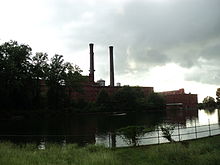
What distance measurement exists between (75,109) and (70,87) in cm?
793

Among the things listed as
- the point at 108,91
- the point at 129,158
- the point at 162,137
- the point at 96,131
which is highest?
the point at 108,91

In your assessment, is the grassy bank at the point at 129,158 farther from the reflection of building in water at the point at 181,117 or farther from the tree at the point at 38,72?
the tree at the point at 38,72

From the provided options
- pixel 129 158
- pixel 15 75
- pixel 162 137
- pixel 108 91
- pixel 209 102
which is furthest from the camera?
pixel 209 102

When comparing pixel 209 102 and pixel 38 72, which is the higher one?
pixel 38 72

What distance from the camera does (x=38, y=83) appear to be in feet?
282

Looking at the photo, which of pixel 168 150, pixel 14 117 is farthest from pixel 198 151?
pixel 14 117

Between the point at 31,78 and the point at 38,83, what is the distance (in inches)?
188

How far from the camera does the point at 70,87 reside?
308ft

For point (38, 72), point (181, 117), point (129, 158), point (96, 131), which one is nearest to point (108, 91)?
point (38, 72)

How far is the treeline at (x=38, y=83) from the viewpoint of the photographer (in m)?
74.2

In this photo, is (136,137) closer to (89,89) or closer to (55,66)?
(55,66)

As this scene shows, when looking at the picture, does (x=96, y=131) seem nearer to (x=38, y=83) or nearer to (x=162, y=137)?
(x=162, y=137)

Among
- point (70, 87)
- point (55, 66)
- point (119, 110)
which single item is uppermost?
point (55, 66)

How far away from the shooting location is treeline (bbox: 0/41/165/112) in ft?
244
